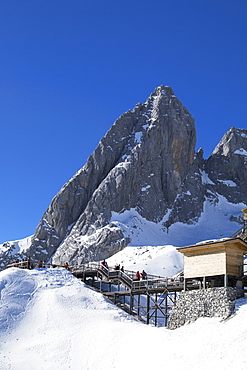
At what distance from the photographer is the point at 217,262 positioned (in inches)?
1177

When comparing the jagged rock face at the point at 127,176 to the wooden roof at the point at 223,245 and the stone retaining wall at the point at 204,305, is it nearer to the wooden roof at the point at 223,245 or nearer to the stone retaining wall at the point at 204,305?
the wooden roof at the point at 223,245

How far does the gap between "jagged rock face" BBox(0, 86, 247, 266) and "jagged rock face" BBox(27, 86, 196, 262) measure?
24cm

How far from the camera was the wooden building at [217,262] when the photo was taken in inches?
1162

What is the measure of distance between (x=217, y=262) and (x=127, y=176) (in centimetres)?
8022

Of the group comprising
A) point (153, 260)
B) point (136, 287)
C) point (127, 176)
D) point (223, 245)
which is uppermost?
point (127, 176)

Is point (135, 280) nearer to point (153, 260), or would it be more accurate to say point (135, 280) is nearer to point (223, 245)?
point (223, 245)

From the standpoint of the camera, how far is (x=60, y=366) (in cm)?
2653

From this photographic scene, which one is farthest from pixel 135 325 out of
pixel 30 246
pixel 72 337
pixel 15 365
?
pixel 30 246

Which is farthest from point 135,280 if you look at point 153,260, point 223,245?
point 153,260

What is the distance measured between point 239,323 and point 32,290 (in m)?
17.6

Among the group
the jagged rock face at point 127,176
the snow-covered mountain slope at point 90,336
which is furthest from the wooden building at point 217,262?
the jagged rock face at point 127,176

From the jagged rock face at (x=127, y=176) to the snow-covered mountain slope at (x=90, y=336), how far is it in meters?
57.8

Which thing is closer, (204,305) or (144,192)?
(204,305)

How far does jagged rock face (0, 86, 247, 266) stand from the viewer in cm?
9806
